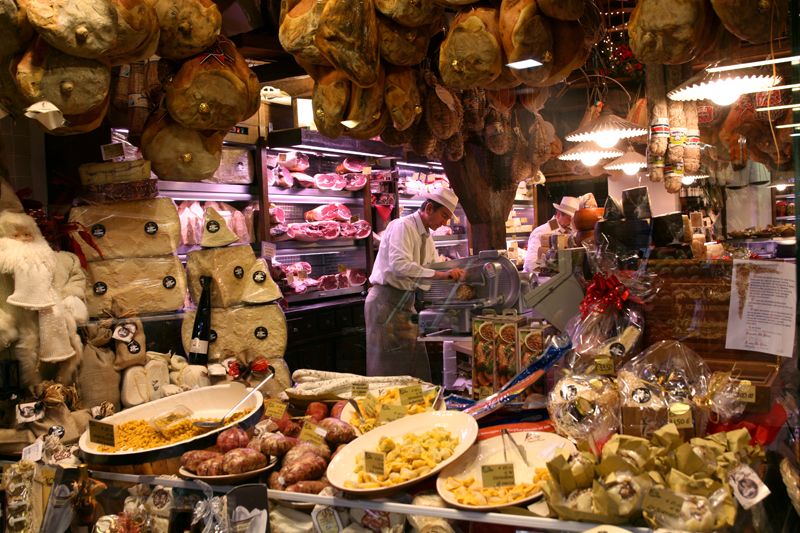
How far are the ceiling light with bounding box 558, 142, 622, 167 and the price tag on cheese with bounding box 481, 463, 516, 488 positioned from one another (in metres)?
4.17

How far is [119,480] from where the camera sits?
88.4 inches

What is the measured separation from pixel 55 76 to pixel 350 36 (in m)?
1.06

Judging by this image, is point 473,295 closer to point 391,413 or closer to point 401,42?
point 391,413

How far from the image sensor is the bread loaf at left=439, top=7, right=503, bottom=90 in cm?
221

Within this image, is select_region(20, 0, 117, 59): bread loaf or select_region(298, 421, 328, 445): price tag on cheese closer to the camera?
select_region(298, 421, 328, 445): price tag on cheese

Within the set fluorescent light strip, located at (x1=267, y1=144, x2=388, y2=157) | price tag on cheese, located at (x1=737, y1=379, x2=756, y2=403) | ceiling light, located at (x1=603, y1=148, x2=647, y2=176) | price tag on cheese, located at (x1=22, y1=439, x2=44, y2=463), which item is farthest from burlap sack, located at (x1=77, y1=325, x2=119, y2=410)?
ceiling light, located at (x1=603, y1=148, x2=647, y2=176)

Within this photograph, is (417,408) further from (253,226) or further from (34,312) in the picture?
(253,226)

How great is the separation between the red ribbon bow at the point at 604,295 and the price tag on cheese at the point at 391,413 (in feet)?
2.27

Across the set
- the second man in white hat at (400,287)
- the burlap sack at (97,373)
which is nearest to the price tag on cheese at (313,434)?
the burlap sack at (97,373)

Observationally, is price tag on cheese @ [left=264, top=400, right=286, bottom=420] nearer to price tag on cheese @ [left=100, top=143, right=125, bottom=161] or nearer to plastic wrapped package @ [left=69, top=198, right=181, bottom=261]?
plastic wrapped package @ [left=69, top=198, right=181, bottom=261]

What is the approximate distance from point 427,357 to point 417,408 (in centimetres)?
200

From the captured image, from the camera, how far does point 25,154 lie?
3.80 metres

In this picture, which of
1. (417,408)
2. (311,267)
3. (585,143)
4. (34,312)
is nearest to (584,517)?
(417,408)

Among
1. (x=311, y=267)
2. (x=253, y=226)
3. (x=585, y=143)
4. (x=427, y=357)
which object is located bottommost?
(x=427, y=357)
